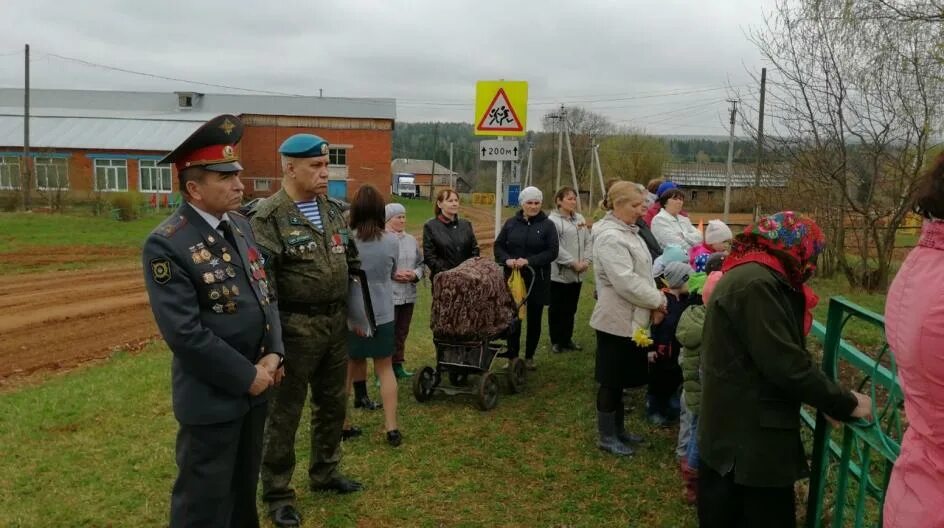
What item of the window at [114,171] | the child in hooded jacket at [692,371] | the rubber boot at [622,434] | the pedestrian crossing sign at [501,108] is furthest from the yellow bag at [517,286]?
the window at [114,171]

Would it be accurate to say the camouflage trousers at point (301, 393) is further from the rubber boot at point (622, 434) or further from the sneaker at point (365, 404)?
the rubber boot at point (622, 434)

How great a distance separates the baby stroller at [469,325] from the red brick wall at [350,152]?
43221mm

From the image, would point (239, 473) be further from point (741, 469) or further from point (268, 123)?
point (268, 123)

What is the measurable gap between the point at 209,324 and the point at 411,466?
2.35 meters

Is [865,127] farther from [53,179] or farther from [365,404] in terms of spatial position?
[53,179]

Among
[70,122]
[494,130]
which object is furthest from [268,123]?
[494,130]

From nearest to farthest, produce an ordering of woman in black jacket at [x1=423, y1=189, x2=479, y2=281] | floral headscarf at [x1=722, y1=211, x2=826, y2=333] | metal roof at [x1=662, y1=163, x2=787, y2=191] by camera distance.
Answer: floral headscarf at [x1=722, y1=211, x2=826, y2=333]
woman in black jacket at [x1=423, y1=189, x2=479, y2=281]
metal roof at [x1=662, y1=163, x2=787, y2=191]

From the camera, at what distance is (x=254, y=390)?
308cm

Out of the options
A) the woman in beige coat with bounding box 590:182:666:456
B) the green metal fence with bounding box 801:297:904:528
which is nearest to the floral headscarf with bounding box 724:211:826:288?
the green metal fence with bounding box 801:297:904:528

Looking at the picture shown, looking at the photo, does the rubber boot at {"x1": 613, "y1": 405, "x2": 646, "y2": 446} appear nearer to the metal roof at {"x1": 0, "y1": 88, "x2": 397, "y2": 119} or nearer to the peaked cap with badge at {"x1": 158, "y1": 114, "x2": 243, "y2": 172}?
the peaked cap with badge at {"x1": 158, "y1": 114, "x2": 243, "y2": 172}

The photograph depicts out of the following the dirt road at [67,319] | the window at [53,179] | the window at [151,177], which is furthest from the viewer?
the window at [151,177]

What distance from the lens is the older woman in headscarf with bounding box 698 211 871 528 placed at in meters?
2.69

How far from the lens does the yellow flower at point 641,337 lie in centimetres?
480

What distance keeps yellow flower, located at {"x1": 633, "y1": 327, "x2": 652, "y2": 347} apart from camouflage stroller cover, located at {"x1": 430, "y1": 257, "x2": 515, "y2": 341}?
1.60 m
